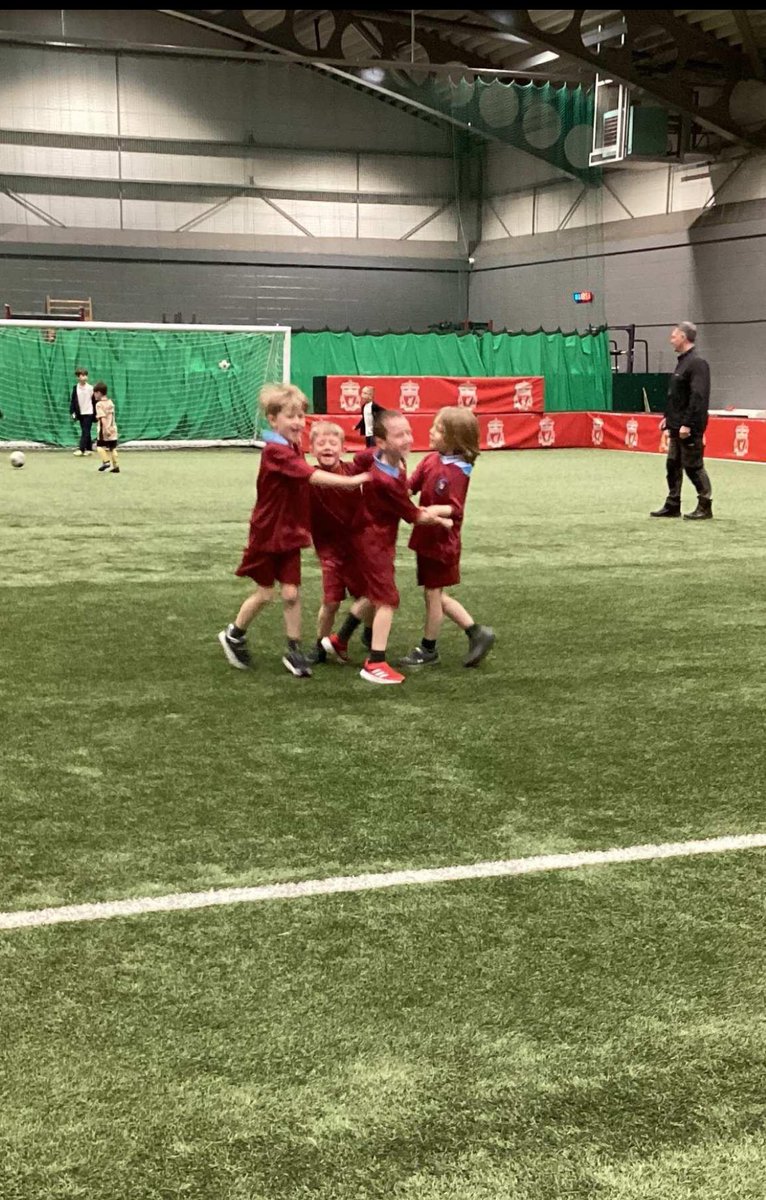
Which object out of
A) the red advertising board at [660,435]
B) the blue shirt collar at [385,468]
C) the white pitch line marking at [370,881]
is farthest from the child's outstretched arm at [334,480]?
the red advertising board at [660,435]

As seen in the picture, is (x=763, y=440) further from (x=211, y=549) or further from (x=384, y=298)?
(x=384, y=298)

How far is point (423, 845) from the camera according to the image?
3900 mm

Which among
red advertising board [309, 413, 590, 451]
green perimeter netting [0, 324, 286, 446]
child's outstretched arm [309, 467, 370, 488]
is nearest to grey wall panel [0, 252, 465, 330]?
green perimeter netting [0, 324, 286, 446]

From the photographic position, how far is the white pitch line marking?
132 inches

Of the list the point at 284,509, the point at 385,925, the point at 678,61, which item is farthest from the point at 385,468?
the point at 678,61

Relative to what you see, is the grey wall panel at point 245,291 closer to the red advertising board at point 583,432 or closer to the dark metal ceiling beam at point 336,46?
the dark metal ceiling beam at point 336,46

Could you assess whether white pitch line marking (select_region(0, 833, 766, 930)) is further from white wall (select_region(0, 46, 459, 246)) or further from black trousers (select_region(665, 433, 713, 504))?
white wall (select_region(0, 46, 459, 246))

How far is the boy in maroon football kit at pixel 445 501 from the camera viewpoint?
6164mm

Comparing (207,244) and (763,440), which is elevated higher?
(207,244)

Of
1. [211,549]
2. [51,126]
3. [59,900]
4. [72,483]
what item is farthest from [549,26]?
[59,900]

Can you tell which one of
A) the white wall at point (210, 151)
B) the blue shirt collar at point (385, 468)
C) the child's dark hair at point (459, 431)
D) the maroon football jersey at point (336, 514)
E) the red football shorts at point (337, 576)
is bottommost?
the red football shorts at point (337, 576)

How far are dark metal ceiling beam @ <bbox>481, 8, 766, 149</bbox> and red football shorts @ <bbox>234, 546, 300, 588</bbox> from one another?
20.1 metres

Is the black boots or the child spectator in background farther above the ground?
the child spectator in background

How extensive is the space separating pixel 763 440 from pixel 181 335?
12610 millimetres
